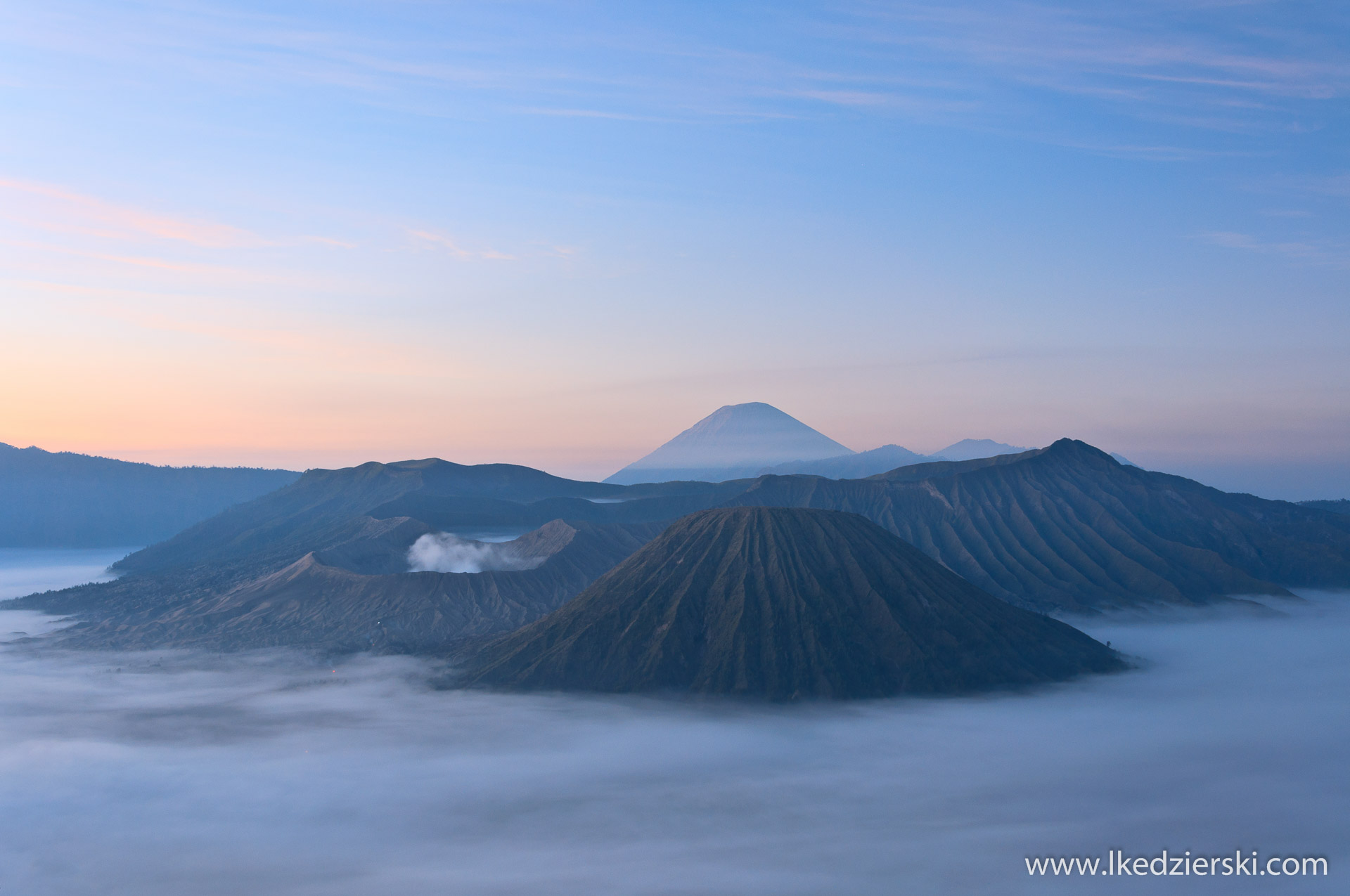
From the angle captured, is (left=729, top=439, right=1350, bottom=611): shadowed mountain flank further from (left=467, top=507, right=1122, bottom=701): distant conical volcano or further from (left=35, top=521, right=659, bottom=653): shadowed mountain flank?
(left=35, top=521, right=659, bottom=653): shadowed mountain flank

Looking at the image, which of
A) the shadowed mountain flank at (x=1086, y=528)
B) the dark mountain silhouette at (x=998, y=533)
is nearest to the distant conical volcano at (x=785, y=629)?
the dark mountain silhouette at (x=998, y=533)

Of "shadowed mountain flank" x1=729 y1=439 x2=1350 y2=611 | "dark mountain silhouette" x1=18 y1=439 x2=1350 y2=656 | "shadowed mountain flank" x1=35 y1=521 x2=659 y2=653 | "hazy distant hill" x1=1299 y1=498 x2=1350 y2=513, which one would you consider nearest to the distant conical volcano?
"shadowed mountain flank" x1=35 y1=521 x2=659 y2=653

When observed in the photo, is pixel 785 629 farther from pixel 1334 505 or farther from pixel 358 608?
pixel 1334 505

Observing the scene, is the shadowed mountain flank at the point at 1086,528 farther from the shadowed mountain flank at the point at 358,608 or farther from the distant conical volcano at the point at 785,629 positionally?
the shadowed mountain flank at the point at 358,608

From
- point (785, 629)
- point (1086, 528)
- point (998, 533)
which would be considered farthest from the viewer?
point (998, 533)

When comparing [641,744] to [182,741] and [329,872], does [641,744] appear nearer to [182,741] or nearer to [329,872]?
[329,872]

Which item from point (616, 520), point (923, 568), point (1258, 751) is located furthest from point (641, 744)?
point (616, 520)

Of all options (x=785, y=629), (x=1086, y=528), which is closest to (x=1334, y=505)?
(x=1086, y=528)
